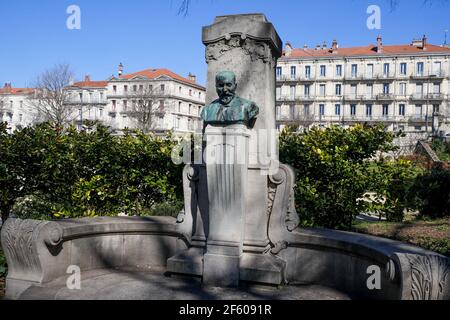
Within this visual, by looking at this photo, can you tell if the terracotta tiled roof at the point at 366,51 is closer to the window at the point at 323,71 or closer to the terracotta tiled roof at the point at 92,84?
the window at the point at 323,71

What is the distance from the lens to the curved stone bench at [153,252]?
13.9ft

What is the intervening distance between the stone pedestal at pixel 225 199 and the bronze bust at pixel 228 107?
0.31ft

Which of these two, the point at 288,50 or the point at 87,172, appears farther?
the point at 288,50

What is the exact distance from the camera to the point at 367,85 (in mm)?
63219

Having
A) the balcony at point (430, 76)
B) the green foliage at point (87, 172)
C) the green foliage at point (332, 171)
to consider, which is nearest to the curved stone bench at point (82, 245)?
the green foliage at point (87, 172)

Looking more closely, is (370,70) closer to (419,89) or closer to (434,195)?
(419,89)

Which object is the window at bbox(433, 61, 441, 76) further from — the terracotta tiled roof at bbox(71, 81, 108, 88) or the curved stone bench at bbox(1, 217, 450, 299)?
the curved stone bench at bbox(1, 217, 450, 299)

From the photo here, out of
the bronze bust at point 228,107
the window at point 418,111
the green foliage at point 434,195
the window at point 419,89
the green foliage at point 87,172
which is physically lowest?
the green foliage at point 434,195

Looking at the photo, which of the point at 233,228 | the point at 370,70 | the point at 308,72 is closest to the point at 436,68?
the point at 370,70

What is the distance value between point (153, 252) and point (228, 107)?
2.27 m

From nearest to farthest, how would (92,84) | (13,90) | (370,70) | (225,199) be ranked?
(225,199)
(370,70)
(92,84)
(13,90)
